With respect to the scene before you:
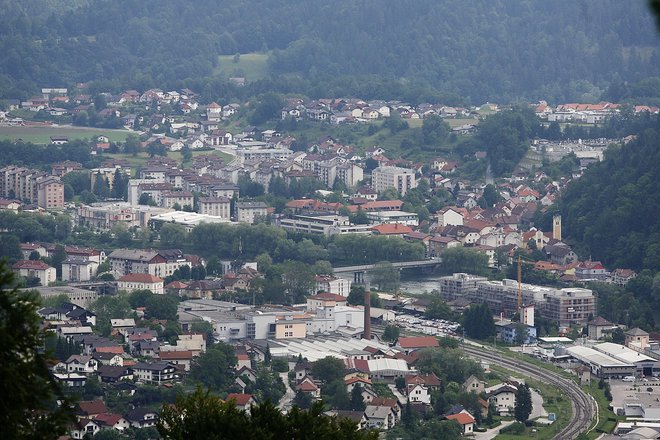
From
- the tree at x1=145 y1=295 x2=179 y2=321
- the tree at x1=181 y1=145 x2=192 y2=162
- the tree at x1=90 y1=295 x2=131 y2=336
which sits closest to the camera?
the tree at x1=90 y1=295 x2=131 y2=336

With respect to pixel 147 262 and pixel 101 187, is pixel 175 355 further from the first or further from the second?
pixel 101 187

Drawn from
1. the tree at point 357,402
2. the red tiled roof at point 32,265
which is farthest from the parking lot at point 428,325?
the red tiled roof at point 32,265

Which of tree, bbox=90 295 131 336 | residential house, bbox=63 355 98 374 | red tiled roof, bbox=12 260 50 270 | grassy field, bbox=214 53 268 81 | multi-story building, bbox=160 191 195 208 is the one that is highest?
grassy field, bbox=214 53 268 81

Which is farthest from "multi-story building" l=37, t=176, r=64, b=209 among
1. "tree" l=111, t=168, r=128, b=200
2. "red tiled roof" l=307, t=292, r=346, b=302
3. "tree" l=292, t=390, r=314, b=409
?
"tree" l=292, t=390, r=314, b=409

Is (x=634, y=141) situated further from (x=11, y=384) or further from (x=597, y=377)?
(x=11, y=384)

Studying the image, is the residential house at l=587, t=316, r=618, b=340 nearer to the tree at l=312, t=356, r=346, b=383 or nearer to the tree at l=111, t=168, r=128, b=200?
the tree at l=312, t=356, r=346, b=383

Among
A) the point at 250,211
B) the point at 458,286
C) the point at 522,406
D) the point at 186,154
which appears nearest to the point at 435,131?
the point at 186,154

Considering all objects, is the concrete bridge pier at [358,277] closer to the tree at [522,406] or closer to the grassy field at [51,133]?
the tree at [522,406]
